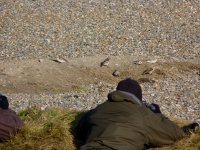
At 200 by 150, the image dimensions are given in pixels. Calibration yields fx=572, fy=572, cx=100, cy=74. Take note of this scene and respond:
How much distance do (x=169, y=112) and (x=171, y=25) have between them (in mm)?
6371

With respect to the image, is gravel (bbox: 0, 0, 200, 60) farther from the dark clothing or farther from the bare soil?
the dark clothing

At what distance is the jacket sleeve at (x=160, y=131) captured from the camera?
7.05 metres

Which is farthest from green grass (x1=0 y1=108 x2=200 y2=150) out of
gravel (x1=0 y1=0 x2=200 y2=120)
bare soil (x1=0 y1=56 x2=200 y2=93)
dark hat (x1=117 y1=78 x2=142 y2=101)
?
bare soil (x1=0 y1=56 x2=200 y2=93)

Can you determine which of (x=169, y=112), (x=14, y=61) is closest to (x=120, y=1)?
(x=14, y=61)

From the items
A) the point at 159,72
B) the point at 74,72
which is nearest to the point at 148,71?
the point at 159,72

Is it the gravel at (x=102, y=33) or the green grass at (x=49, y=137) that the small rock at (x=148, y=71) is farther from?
the green grass at (x=49, y=137)

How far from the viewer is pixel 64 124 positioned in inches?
312

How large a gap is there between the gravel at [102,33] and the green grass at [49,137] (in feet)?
9.50

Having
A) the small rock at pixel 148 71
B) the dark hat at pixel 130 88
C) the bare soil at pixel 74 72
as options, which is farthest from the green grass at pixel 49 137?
the small rock at pixel 148 71

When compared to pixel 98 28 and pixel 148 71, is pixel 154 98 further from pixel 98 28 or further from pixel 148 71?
pixel 98 28

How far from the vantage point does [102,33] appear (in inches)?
608

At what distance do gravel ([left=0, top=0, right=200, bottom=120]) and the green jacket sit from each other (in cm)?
366

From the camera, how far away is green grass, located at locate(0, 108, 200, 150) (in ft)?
24.0

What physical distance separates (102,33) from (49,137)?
26.5 feet
